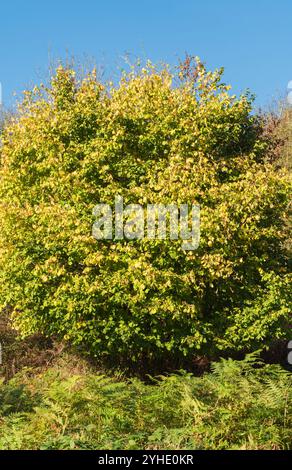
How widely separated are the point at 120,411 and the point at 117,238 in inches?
233

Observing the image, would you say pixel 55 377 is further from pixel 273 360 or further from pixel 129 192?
pixel 273 360

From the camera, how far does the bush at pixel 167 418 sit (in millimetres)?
6645

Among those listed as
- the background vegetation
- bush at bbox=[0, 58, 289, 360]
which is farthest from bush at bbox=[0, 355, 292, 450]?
bush at bbox=[0, 58, 289, 360]

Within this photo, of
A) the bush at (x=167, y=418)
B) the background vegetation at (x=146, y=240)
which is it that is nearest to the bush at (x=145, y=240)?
the background vegetation at (x=146, y=240)

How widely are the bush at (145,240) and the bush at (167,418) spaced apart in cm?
442

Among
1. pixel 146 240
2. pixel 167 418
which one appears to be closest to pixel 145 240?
pixel 146 240

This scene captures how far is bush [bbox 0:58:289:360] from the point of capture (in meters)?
12.9

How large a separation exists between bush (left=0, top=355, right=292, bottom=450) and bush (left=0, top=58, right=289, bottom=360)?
442 cm

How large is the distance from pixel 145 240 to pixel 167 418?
5424mm

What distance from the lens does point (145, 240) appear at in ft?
41.1

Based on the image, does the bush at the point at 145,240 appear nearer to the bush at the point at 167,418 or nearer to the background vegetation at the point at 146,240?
the background vegetation at the point at 146,240

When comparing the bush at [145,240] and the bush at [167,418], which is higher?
the bush at [145,240]

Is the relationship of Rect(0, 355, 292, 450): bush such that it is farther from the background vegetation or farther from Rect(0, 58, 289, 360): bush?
Rect(0, 58, 289, 360): bush

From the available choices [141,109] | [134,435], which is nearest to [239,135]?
[141,109]
